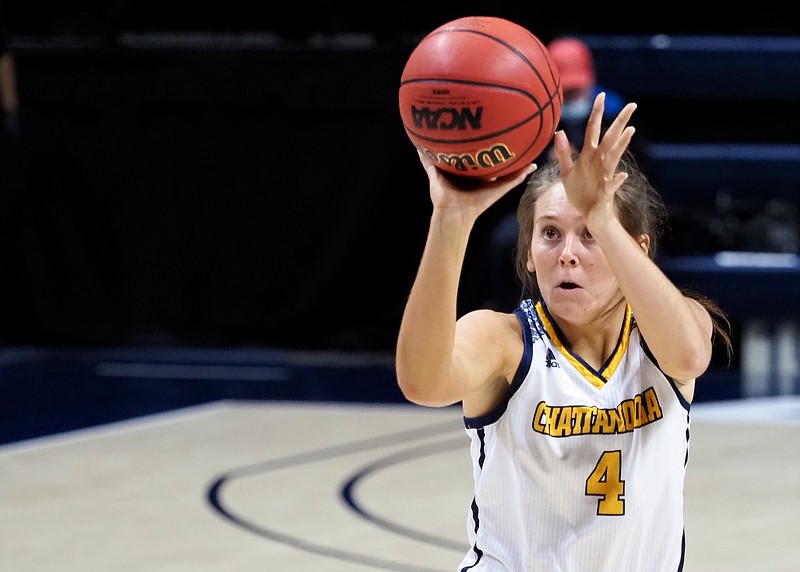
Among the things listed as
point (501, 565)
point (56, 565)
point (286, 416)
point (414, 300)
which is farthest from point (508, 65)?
point (286, 416)

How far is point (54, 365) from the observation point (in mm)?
9016

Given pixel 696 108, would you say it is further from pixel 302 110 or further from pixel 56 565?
pixel 56 565

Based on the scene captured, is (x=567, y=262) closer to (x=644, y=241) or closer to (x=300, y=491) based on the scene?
(x=644, y=241)

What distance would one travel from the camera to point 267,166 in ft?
30.3

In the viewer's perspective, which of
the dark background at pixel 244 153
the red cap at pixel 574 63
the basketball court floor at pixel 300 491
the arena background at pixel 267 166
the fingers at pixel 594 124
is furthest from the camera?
the dark background at pixel 244 153

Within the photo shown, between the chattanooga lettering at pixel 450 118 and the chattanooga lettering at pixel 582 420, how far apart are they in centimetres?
53

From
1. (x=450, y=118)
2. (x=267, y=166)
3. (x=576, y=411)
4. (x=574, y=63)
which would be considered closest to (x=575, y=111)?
(x=574, y=63)

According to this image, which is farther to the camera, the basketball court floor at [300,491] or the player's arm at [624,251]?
the basketball court floor at [300,491]

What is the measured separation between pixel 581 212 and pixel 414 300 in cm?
30

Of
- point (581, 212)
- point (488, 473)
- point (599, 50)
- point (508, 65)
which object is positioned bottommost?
point (488, 473)

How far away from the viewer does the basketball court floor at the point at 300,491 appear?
4.52m

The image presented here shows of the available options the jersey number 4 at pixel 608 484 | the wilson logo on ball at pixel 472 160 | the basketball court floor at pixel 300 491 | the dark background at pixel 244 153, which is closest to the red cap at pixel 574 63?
the dark background at pixel 244 153

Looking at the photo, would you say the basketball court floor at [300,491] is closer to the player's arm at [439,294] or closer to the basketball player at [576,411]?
the basketball player at [576,411]

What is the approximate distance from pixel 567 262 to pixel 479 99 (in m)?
0.32
